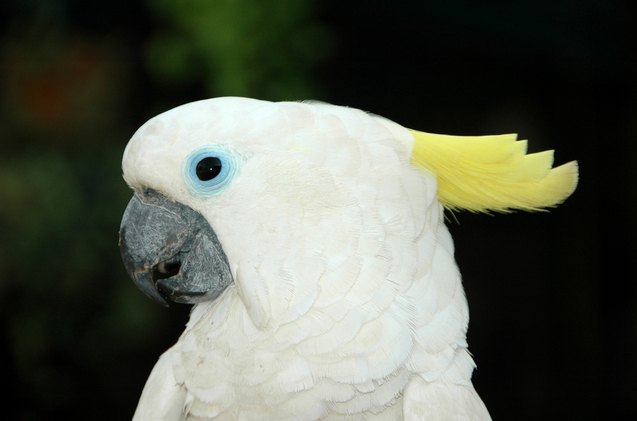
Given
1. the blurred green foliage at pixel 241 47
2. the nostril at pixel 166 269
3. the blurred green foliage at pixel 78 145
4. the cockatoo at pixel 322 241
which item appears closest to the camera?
the cockatoo at pixel 322 241

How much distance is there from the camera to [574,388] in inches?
157

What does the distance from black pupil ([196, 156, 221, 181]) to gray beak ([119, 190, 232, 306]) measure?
8cm

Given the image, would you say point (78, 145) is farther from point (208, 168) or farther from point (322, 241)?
point (322, 241)

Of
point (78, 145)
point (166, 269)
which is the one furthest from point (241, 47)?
point (166, 269)

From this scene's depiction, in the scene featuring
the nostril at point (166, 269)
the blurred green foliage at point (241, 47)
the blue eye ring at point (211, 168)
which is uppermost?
the blurred green foliage at point (241, 47)

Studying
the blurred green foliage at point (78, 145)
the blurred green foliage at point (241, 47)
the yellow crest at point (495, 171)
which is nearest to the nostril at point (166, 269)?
the yellow crest at point (495, 171)

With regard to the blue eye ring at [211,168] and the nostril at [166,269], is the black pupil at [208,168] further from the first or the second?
the nostril at [166,269]

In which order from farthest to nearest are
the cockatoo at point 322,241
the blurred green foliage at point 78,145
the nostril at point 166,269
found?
the blurred green foliage at point 78,145 < the nostril at point 166,269 < the cockatoo at point 322,241

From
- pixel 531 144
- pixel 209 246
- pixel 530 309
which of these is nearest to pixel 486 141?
pixel 209 246

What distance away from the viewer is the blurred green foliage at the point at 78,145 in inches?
118

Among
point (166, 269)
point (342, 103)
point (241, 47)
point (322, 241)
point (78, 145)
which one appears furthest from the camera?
point (342, 103)

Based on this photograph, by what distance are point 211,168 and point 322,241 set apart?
9.7 inches

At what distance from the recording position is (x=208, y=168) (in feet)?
5.35

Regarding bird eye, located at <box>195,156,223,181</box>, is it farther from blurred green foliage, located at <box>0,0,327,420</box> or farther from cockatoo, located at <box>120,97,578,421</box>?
blurred green foliage, located at <box>0,0,327,420</box>
